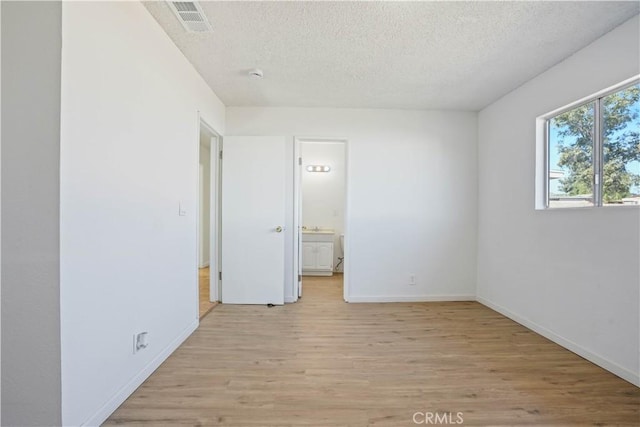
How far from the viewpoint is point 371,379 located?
1.93m

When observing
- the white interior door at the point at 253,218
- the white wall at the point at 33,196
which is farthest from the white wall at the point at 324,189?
the white wall at the point at 33,196

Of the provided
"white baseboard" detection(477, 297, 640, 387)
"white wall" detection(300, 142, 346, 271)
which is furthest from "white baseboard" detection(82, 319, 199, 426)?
"white wall" detection(300, 142, 346, 271)

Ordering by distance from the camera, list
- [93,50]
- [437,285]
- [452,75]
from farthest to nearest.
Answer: [437,285] → [452,75] → [93,50]

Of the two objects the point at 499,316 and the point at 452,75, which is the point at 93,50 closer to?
the point at 452,75

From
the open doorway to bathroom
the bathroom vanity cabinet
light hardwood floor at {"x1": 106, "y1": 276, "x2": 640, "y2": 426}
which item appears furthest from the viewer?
the open doorway to bathroom

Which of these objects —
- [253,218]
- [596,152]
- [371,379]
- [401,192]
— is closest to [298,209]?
[253,218]

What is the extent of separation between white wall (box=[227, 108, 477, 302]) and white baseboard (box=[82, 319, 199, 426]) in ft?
4.98

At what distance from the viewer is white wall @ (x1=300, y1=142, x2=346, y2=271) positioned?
5594 mm

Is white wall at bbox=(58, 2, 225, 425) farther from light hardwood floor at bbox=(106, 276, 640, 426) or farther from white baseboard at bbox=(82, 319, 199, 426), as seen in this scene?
light hardwood floor at bbox=(106, 276, 640, 426)

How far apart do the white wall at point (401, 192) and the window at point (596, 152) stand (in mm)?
1072

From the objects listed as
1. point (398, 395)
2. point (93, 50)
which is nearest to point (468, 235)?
point (398, 395)

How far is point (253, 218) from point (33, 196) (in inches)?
89.3

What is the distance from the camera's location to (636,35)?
187 centimetres

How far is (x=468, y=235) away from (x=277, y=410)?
3.12 metres
